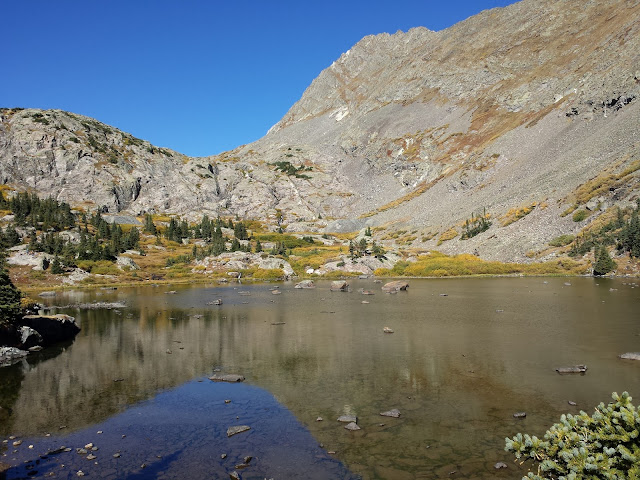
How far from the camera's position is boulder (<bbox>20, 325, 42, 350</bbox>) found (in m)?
27.9

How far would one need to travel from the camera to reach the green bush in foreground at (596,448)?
20.0 ft

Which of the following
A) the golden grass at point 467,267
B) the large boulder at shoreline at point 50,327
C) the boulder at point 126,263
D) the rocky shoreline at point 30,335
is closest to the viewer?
the rocky shoreline at point 30,335

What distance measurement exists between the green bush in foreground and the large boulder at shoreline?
1323 inches

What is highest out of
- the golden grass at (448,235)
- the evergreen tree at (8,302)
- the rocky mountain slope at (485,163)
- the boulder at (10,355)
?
the rocky mountain slope at (485,163)

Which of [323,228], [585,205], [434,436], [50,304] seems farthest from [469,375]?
[323,228]

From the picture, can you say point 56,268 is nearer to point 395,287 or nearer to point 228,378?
point 395,287

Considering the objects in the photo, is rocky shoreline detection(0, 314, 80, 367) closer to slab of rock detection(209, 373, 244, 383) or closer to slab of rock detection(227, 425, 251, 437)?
slab of rock detection(209, 373, 244, 383)

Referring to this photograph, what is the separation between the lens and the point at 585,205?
78562mm

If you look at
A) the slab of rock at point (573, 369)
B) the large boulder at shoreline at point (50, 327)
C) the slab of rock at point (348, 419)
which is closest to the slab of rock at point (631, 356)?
the slab of rock at point (573, 369)

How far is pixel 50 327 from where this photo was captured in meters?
30.6

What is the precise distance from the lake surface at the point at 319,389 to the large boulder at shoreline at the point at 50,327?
1424mm

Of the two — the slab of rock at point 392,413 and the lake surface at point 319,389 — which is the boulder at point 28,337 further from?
the slab of rock at point 392,413

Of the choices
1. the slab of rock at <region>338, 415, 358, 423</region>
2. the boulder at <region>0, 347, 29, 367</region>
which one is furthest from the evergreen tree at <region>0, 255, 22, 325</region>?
the slab of rock at <region>338, 415, 358, 423</region>

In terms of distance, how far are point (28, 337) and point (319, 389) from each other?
73.7ft
